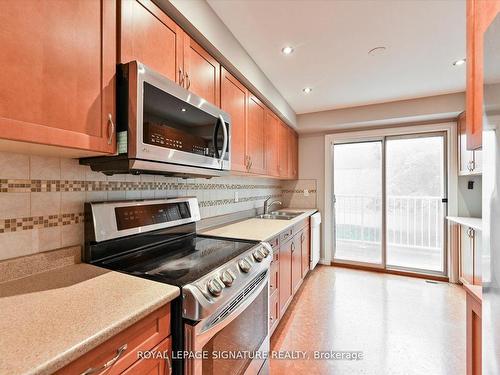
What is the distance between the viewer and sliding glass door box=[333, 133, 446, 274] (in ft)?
11.4

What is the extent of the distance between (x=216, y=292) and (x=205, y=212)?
118 cm

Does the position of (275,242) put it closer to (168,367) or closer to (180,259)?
(180,259)

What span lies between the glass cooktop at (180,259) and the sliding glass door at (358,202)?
2902 mm

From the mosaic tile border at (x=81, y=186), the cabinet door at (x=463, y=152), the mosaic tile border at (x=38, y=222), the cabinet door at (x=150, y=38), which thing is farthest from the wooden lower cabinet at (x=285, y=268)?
the cabinet door at (x=463, y=152)

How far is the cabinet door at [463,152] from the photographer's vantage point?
2793 millimetres

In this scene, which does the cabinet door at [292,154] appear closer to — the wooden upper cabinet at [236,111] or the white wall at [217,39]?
the white wall at [217,39]

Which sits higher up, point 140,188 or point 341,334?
point 140,188

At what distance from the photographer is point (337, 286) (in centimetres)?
311

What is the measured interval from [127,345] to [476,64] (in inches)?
60.9

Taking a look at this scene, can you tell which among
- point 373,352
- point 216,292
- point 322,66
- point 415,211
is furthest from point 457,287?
point 216,292

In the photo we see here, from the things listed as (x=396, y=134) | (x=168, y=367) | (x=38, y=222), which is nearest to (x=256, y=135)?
(x=38, y=222)

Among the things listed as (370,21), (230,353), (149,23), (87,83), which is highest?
(370,21)

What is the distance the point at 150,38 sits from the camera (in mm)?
1163

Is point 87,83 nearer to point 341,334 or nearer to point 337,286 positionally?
point 341,334
